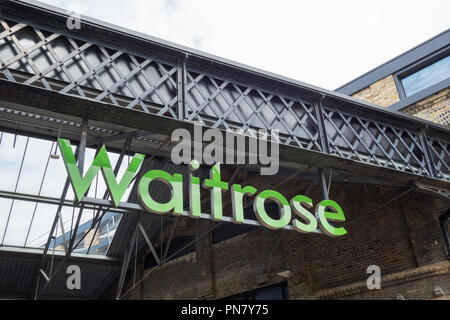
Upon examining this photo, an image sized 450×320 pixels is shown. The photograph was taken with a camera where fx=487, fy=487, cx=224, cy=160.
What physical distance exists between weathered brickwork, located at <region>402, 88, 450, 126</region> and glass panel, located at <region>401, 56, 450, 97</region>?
31.7 inches

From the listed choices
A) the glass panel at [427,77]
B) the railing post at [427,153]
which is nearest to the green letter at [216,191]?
the railing post at [427,153]

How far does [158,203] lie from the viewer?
8.65 meters

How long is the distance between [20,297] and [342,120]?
15.3 metres

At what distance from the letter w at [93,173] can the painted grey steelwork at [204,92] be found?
37.3 inches

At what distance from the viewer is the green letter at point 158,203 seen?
27.9 feet

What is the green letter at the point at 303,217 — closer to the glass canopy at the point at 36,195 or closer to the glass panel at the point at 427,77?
the glass canopy at the point at 36,195

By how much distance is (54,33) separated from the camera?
820cm

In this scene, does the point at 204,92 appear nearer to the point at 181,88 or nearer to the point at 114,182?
the point at 181,88

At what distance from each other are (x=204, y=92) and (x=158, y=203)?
2.36 m

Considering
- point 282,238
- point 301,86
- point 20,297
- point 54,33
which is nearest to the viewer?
point 54,33

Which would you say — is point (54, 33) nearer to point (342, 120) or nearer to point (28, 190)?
point (342, 120)

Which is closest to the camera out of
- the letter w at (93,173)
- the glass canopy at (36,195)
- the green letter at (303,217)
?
the letter w at (93,173)

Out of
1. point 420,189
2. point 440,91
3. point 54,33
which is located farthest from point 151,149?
point 440,91

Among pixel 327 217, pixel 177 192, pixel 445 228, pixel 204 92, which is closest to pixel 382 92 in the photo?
pixel 445 228
